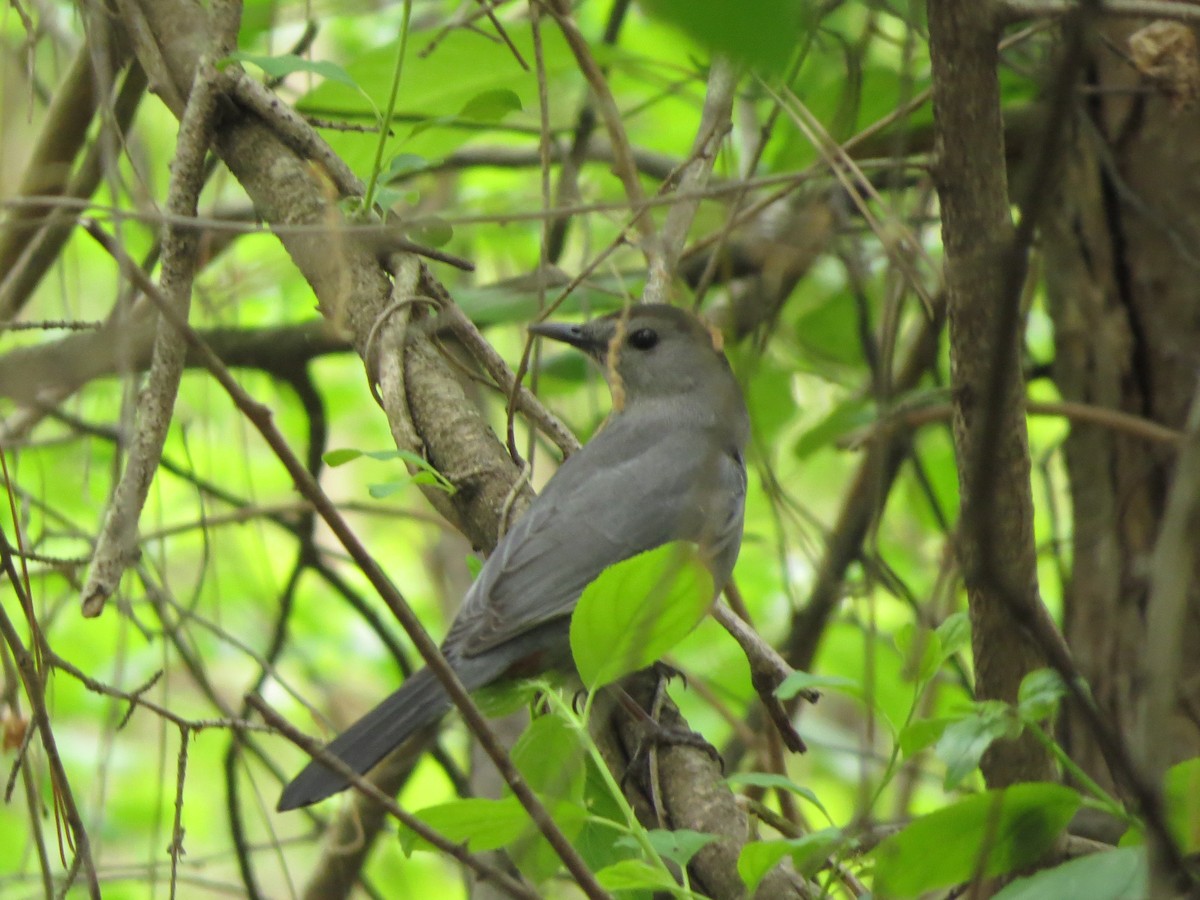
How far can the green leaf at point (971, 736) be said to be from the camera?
4.98 feet

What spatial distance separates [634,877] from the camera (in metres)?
1.60

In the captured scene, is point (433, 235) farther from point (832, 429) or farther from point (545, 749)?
point (832, 429)

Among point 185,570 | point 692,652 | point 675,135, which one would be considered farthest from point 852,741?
point 185,570

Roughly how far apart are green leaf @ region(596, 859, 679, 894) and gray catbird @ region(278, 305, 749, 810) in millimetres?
764

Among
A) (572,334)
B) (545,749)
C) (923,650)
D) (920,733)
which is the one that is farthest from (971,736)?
(572,334)

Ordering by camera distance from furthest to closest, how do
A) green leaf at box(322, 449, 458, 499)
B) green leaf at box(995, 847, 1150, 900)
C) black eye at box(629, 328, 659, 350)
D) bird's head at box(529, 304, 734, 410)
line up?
black eye at box(629, 328, 659, 350) < bird's head at box(529, 304, 734, 410) < green leaf at box(322, 449, 458, 499) < green leaf at box(995, 847, 1150, 900)

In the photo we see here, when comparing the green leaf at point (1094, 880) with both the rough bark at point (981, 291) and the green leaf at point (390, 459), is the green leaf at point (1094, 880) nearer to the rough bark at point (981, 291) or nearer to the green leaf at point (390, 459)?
the rough bark at point (981, 291)

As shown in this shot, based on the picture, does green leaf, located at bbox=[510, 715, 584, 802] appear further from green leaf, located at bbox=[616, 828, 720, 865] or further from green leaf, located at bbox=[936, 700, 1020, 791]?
green leaf, located at bbox=[936, 700, 1020, 791]

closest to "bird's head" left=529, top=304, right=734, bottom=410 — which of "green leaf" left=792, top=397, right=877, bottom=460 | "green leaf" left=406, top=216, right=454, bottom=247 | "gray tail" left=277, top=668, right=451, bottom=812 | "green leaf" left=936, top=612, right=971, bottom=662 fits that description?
"green leaf" left=792, top=397, right=877, bottom=460

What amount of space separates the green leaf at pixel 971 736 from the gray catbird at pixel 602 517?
982mm

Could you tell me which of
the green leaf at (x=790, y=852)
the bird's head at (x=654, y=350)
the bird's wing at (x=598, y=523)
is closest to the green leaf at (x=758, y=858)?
the green leaf at (x=790, y=852)

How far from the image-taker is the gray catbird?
8.81 feet

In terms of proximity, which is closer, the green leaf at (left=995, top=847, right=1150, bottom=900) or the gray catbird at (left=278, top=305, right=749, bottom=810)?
the green leaf at (left=995, top=847, right=1150, bottom=900)

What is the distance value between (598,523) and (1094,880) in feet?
6.80
